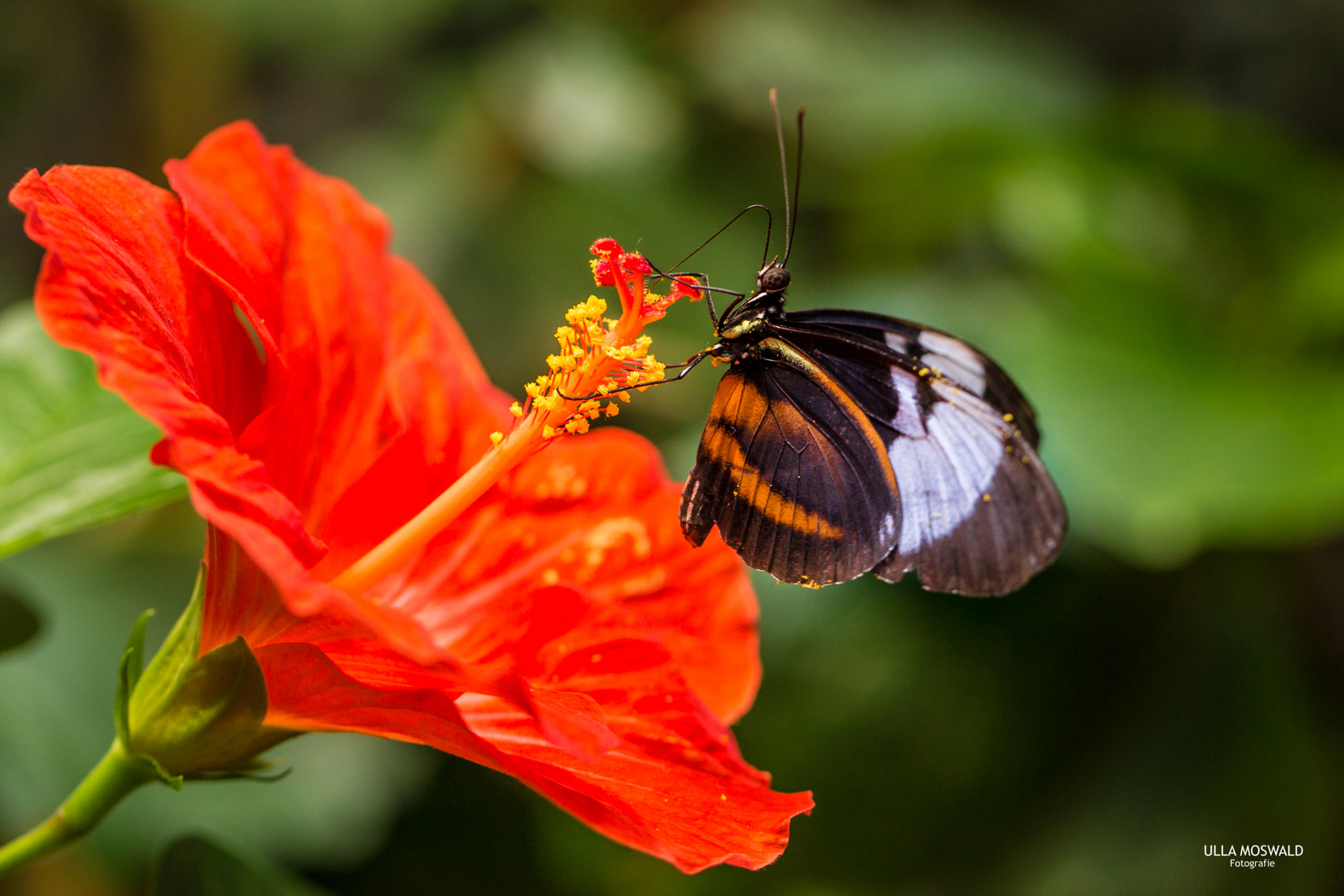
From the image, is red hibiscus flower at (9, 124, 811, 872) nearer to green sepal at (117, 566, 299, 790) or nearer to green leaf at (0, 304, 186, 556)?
green sepal at (117, 566, 299, 790)

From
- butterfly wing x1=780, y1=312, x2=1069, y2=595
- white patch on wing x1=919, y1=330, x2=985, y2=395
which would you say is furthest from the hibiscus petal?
white patch on wing x1=919, y1=330, x2=985, y2=395

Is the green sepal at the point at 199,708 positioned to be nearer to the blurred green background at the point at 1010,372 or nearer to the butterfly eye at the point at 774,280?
the blurred green background at the point at 1010,372

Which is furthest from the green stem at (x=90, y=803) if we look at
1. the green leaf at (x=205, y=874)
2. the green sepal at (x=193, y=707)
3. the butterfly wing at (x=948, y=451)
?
the butterfly wing at (x=948, y=451)

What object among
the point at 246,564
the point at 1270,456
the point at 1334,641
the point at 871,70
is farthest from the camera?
the point at 871,70

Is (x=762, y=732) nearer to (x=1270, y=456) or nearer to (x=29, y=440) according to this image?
(x=1270, y=456)

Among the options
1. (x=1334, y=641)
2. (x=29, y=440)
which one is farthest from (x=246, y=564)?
(x=1334, y=641)

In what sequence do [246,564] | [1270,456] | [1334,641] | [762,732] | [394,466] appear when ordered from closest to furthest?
[246,564] < [394,466] < [1270,456] < [762,732] < [1334,641]

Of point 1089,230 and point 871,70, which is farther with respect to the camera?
point 871,70
